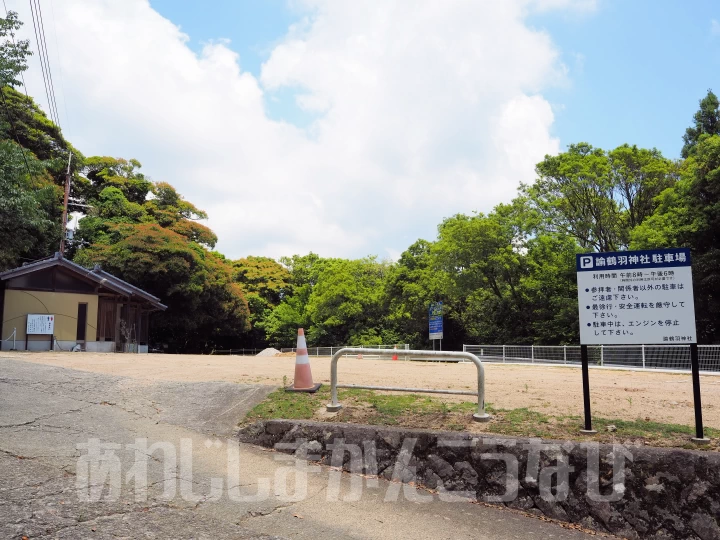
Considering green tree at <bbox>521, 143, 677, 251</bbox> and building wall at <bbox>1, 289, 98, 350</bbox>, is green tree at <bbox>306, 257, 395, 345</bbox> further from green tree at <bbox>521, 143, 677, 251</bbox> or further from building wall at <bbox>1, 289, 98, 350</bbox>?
building wall at <bbox>1, 289, 98, 350</bbox>

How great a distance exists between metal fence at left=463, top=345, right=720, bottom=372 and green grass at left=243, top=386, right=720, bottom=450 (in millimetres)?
9568

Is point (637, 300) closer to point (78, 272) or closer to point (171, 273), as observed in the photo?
point (78, 272)

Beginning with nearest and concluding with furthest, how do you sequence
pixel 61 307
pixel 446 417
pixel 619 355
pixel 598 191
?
1. pixel 446 417
2. pixel 619 355
3. pixel 61 307
4. pixel 598 191

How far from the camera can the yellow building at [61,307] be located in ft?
68.1

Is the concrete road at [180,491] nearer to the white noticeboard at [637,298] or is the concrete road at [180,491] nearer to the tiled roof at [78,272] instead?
the white noticeboard at [637,298]

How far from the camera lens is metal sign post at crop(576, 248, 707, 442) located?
537 centimetres

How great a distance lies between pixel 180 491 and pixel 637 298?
4.88 meters

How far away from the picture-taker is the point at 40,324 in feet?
68.5

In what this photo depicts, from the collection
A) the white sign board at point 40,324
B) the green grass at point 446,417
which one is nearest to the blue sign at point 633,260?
the green grass at point 446,417

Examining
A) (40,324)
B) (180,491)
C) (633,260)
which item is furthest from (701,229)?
(40,324)

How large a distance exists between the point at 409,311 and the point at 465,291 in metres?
6.20

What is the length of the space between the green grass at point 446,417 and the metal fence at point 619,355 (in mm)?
9568

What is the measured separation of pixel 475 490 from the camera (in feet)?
16.1

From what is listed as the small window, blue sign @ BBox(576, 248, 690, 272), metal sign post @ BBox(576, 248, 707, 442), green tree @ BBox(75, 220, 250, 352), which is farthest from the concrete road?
green tree @ BBox(75, 220, 250, 352)
